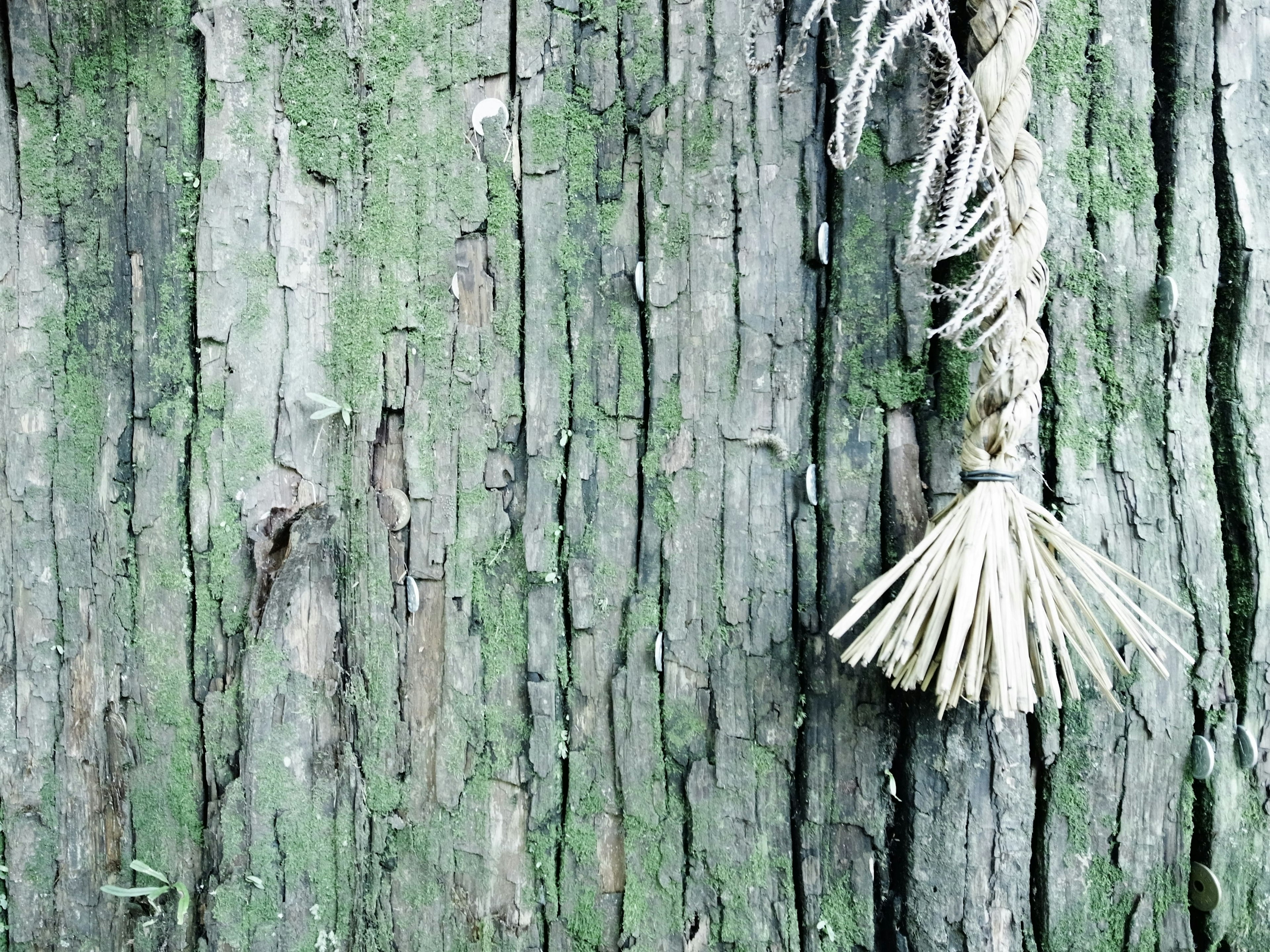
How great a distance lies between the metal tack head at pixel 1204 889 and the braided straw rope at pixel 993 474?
0.34 m

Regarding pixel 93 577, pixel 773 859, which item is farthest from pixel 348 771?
pixel 773 859

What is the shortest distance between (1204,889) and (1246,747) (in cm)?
21

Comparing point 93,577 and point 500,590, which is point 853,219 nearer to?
point 500,590

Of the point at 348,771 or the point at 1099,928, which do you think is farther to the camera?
the point at 348,771

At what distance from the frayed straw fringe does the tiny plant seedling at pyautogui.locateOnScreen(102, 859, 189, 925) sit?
1.06 metres

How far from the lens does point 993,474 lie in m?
0.99

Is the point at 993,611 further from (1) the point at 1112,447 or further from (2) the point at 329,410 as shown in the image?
(2) the point at 329,410

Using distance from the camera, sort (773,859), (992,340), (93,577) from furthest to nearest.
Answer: (93,577)
(773,859)
(992,340)

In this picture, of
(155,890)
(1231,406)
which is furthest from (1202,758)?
(155,890)

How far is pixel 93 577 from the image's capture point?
126cm

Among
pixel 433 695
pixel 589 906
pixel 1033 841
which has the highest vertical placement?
pixel 433 695

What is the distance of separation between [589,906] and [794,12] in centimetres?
134

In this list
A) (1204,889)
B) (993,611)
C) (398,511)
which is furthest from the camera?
(398,511)

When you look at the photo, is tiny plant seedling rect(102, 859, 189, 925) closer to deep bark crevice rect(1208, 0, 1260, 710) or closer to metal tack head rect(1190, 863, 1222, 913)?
metal tack head rect(1190, 863, 1222, 913)
